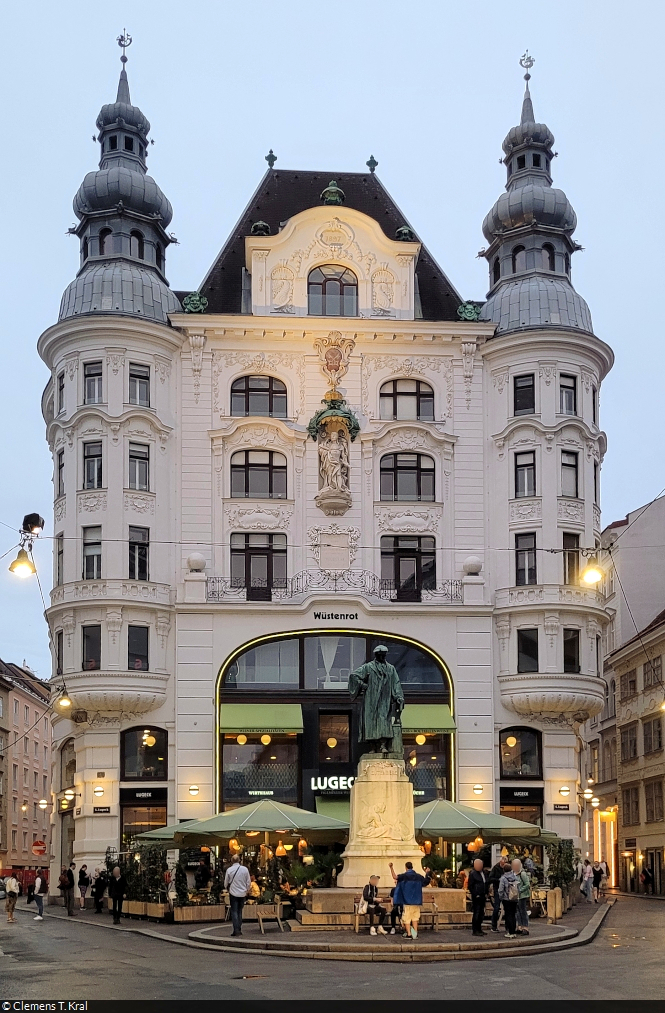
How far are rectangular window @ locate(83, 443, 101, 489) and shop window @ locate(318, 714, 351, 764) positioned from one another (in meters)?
11.3

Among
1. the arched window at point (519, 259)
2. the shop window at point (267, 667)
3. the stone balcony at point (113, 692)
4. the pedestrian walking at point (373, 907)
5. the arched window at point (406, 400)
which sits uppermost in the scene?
the arched window at point (519, 259)

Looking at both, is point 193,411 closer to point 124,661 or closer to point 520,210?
point 124,661

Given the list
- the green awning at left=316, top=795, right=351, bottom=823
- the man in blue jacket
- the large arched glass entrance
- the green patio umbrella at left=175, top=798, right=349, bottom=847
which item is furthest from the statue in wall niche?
the large arched glass entrance

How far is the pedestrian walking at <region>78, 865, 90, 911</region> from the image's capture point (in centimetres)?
4678

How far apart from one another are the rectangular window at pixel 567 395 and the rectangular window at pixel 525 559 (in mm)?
4828

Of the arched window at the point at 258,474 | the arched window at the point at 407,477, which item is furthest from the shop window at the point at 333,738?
the arched window at the point at 407,477

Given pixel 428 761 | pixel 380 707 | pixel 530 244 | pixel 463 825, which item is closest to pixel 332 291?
pixel 530 244

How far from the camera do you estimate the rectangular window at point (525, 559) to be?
171ft

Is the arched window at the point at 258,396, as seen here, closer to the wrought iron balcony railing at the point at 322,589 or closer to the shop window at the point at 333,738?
the wrought iron balcony railing at the point at 322,589

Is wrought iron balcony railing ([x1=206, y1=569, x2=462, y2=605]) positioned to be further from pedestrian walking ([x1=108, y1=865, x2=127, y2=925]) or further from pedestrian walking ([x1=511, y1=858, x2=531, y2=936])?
pedestrian walking ([x1=511, y1=858, x2=531, y2=936])

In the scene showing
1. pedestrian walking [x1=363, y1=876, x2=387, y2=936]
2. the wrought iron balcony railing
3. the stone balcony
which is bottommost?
pedestrian walking [x1=363, y1=876, x2=387, y2=936]

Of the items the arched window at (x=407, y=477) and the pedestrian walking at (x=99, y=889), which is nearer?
the pedestrian walking at (x=99, y=889)

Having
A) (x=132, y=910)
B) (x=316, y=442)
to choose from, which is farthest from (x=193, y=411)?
(x=132, y=910)

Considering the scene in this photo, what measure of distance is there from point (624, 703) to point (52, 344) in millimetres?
34059
